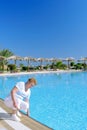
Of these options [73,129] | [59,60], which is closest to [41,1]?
[59,60]

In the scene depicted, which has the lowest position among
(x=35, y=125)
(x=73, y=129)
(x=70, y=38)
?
(x=73, y=129)

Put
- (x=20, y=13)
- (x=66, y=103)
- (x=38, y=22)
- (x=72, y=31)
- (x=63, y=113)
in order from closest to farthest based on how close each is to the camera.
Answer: (x=63, y=113)
(x=66, y=103)
(x=20, y=13)
(x=38, y=22)
(x=72, y=31)

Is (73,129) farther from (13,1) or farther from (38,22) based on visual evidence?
(38,22)

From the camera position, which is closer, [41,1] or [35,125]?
[35,125]

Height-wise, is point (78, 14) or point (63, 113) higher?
point (78, 14)

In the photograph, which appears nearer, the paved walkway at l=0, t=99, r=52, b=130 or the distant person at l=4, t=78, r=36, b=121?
the paved walkway at l=0, t=99, r=52, b=130

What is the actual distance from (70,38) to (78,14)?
508 inches

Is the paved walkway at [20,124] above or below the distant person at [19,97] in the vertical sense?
below

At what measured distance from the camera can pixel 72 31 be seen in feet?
163

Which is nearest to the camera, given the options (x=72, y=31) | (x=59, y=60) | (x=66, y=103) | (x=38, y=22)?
(x=66, y=103)

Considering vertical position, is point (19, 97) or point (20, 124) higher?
point (19, 97)

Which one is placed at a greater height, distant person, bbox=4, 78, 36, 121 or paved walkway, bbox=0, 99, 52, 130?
distant person, bbox=4, 78, 36, 121

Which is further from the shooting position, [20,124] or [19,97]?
[19,97]

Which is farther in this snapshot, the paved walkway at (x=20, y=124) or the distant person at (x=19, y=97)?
the distant person at (x=19, y=97)
